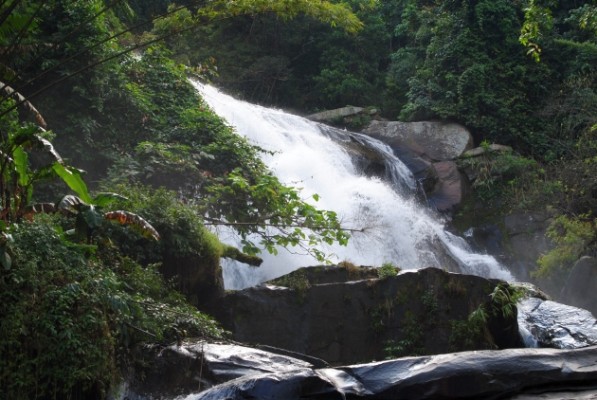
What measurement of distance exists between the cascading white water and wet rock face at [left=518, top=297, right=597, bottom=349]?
148 inches

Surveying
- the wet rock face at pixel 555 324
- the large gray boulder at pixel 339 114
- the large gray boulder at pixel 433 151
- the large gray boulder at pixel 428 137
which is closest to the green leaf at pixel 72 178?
the wet rock face at pixel 555 324

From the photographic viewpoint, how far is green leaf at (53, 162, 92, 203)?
736 cm

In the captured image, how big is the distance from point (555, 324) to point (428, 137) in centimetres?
1269

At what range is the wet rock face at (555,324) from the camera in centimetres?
1012

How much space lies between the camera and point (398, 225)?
17.0 m

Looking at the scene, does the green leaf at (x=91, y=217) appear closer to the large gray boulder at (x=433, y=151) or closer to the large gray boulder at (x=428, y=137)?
the large gray boulder at (x=433, y=151)

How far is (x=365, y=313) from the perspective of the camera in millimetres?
11453

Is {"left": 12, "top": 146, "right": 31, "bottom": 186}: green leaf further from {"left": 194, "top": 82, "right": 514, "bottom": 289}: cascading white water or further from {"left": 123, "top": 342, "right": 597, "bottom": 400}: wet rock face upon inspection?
{"left": 194, "top": 82, "right": 514, "bottom": 289}: cascading white water

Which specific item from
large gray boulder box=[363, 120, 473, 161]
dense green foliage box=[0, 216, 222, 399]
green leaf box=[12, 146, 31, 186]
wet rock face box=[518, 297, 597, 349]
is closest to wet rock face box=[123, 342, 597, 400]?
dense green foliage box=[0, 216, 222, 399]

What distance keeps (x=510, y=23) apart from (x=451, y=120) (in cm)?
427

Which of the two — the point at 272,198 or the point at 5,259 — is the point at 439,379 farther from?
the point at 272,198

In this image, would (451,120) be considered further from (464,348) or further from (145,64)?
(464,348)

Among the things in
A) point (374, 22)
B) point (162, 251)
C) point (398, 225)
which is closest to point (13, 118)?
point (162, 251)

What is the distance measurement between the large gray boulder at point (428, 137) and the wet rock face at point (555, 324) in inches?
428
